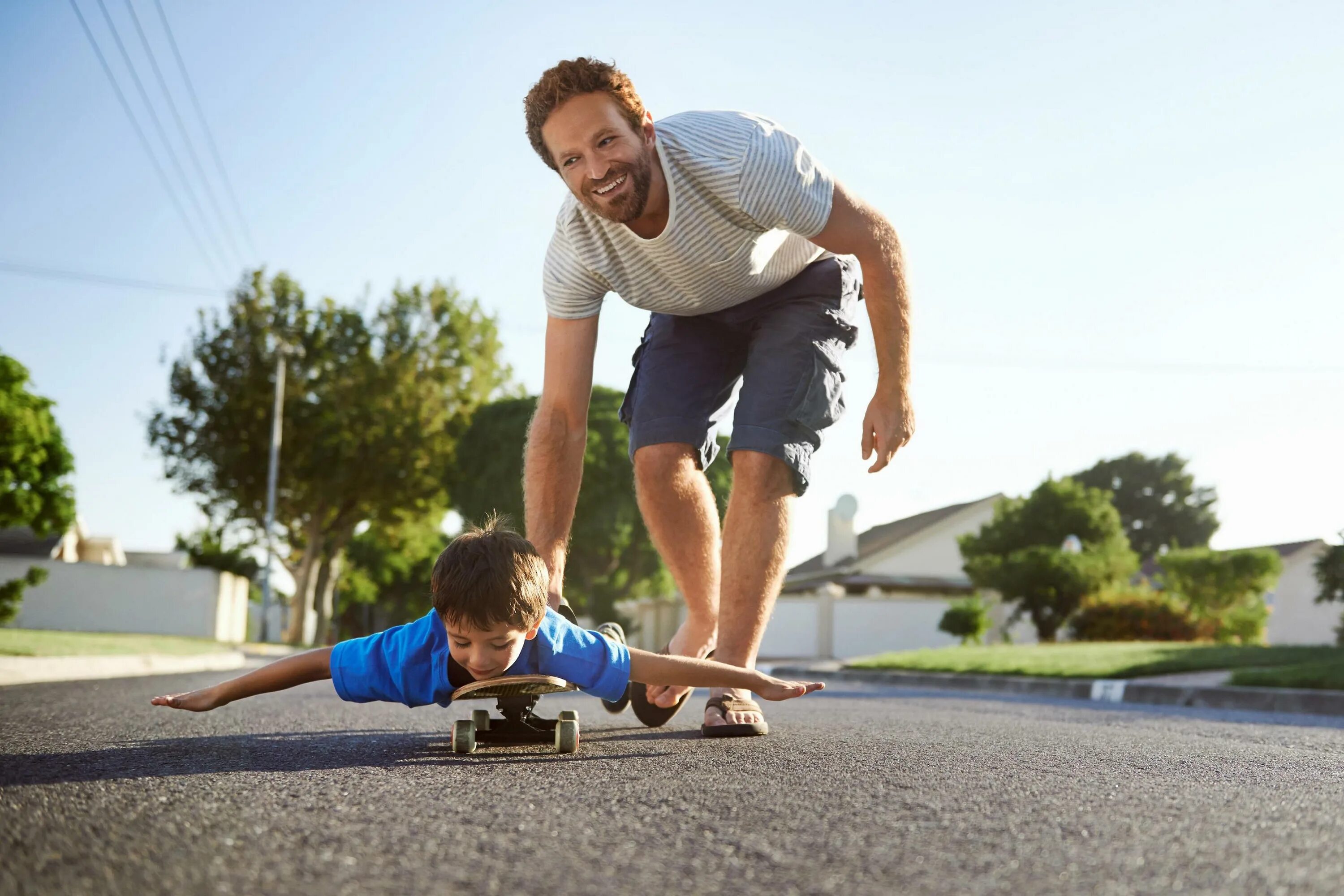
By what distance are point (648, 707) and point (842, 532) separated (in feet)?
136

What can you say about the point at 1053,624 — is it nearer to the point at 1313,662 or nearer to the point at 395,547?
the point at 1313,662

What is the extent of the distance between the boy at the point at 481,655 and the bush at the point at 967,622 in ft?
85.0

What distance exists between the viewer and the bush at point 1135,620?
909 inches

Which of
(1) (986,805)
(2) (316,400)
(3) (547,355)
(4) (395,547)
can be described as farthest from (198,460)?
(1) (986,805)

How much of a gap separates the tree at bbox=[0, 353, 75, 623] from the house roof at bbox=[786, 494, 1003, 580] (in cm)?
2633

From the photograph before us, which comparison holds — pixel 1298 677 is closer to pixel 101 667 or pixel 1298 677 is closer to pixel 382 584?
pixel 101 667

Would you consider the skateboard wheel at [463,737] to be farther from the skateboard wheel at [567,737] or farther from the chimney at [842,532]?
the chimney at [842,532]

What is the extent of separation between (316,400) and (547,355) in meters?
29.7

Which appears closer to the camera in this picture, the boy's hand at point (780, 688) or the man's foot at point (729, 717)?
the boy's hand at point (780, 688)

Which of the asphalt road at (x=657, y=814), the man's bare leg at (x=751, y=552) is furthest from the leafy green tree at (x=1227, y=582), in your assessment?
the asphalt road at (x=657, y=814)

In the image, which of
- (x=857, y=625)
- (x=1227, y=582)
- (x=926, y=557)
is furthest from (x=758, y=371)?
(x=926, y=557)

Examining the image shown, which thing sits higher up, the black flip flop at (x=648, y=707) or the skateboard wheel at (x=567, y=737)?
the black flip flop at (x=648, y=707)

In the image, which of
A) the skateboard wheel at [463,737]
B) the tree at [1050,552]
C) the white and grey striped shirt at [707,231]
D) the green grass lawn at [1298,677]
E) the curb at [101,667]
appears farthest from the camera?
the tree at [1050,552]

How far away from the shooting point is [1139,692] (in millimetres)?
9445
